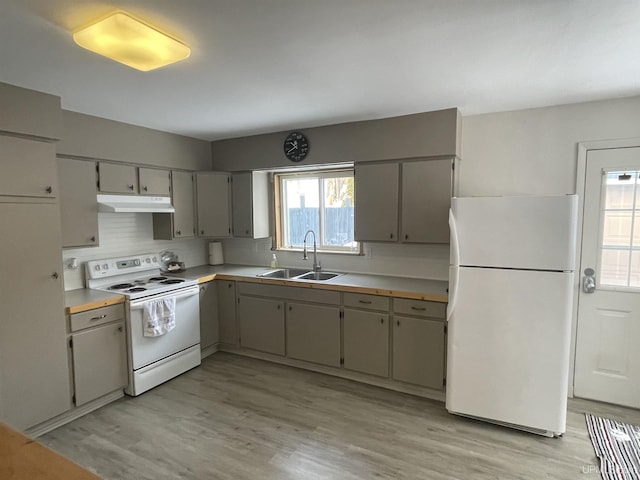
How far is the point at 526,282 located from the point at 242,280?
2.61 metres

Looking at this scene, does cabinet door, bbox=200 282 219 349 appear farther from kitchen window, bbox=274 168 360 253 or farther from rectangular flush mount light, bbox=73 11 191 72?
rectangular flush mount light, bbox=73 11 191 72

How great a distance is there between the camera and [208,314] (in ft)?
12.8

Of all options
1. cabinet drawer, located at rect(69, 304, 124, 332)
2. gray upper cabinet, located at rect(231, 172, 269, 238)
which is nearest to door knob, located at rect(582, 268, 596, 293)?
gray upper cabinet, located at rect(231, 172, 269, 238)

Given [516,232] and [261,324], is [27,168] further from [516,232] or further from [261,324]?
[516,232]

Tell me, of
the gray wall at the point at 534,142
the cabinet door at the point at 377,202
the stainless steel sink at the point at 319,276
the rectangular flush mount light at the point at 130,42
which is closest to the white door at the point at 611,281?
the gray wall at the point at 534,142

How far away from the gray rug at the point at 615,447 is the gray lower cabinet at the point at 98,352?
11.3 ft

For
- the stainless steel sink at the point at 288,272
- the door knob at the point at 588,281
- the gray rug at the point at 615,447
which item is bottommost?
the gray rug at the point at 615,447

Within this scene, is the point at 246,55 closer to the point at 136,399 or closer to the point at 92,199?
the point at 92,199

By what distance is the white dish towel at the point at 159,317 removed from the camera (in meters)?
3.08

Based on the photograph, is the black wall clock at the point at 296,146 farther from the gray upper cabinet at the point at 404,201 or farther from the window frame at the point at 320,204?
the gray upper cabinet at the point at 404,201

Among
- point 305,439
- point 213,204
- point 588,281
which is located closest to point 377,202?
point 588,281

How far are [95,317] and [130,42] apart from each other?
2110 millimetres

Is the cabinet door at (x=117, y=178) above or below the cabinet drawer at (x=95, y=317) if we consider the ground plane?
above

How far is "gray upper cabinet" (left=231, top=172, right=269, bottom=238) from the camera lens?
4.11m
